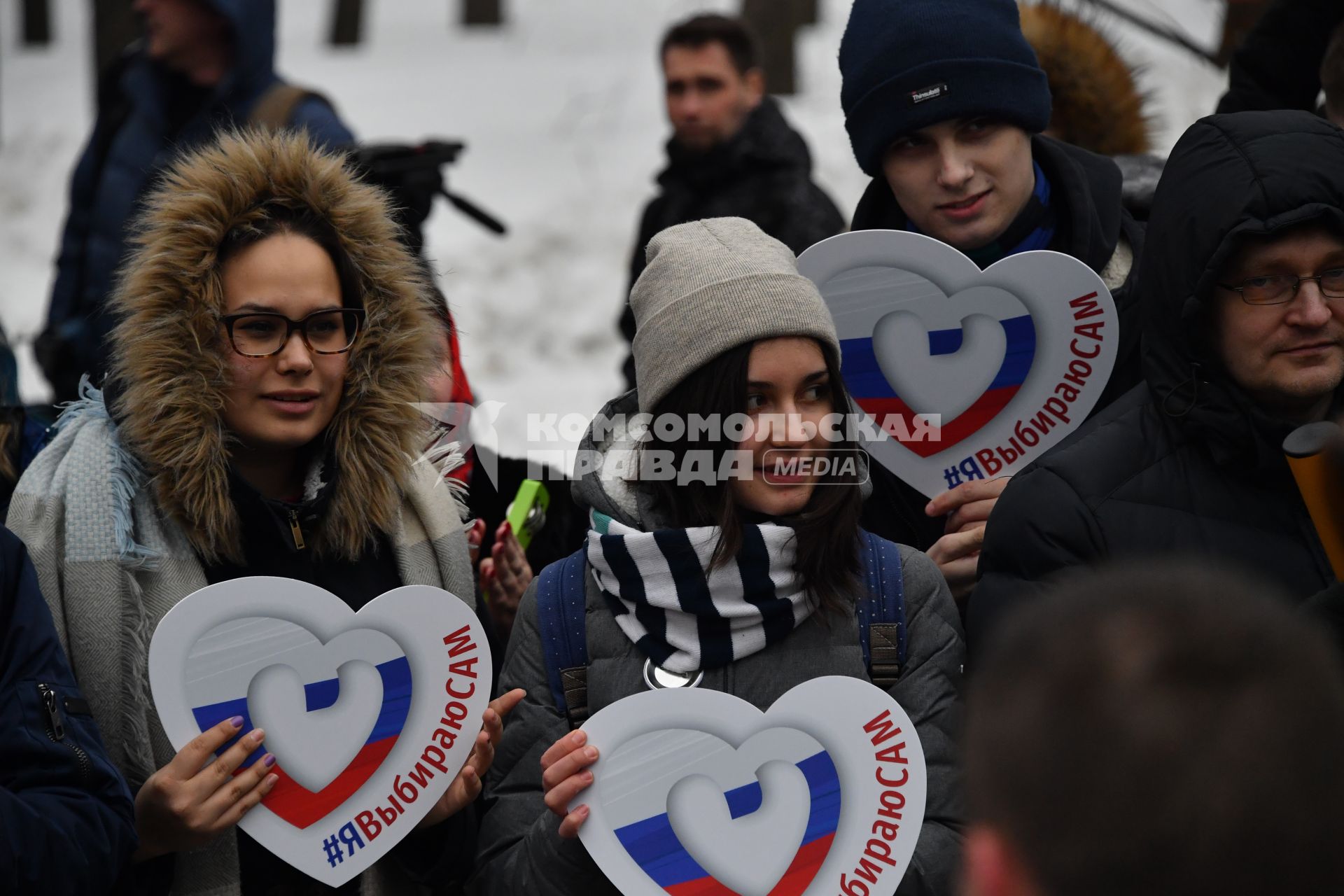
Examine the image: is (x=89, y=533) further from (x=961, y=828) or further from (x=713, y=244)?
(x=961, y=828)

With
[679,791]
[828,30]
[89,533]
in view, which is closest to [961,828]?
[679,791]

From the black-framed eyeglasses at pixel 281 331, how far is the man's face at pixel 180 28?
255 centimetres

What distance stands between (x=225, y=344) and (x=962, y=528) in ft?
4.44

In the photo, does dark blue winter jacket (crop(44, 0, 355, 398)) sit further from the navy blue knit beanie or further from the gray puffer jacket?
the gray puffer jacket

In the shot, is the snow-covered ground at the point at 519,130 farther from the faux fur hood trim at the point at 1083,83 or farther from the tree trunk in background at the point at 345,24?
the faux fur hood trim at the point at 1083,83

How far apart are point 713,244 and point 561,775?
37.5 inches

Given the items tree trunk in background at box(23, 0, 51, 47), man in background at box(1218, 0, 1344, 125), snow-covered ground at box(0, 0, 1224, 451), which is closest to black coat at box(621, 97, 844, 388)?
man in background at box(1218, 0, 1344, 125)

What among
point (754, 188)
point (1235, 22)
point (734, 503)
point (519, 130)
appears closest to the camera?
point (734, 503)

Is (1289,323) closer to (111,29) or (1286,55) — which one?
(1286,55)

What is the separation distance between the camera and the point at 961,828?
96.4 inches

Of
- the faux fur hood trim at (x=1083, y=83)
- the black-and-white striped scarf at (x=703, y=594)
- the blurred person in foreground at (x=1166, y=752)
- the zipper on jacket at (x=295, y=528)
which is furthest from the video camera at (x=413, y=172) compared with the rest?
the blurred person in foreground at (x=1166, y=752)

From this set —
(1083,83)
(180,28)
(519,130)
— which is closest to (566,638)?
(1083,83)

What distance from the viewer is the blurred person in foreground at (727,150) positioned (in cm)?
524

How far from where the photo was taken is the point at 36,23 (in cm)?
1373
